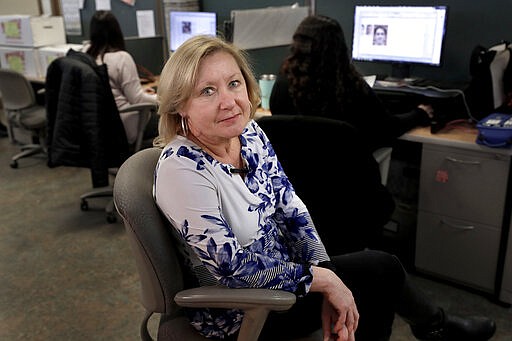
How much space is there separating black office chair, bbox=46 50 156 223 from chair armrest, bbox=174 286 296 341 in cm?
177

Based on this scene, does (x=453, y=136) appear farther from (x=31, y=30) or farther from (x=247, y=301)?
(x=31, y=30)

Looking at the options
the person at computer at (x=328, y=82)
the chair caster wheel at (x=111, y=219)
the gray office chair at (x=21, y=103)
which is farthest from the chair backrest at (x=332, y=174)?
the gray office chair at (x=21, y=103)

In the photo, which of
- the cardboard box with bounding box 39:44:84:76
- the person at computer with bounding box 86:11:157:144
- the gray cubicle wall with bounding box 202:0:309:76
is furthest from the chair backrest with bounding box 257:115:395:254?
the cardboard box with bounding box 39:44:84:76

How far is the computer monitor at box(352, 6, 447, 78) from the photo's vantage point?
2.31m

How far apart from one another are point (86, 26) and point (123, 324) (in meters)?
3.09

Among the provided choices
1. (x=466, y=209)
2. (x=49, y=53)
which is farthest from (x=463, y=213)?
(x=49, y=53)

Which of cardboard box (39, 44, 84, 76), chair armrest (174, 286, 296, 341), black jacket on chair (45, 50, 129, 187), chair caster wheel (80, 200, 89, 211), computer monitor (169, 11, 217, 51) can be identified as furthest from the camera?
cardboard box (39, 44, 84, 76)

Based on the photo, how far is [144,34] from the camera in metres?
3.87

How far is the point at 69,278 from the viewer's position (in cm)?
244

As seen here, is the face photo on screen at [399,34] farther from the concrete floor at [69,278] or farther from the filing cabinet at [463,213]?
the concrete floor at [69,278]

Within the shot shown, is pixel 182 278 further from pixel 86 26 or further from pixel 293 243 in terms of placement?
pixel 86 26

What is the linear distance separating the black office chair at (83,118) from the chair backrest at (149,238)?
156 cm

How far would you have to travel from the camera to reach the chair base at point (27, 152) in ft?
12.9

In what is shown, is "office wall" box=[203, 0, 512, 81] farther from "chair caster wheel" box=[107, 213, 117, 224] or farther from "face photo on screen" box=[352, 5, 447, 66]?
"chair caster wheel" box=[107, 213, 117, 224]
